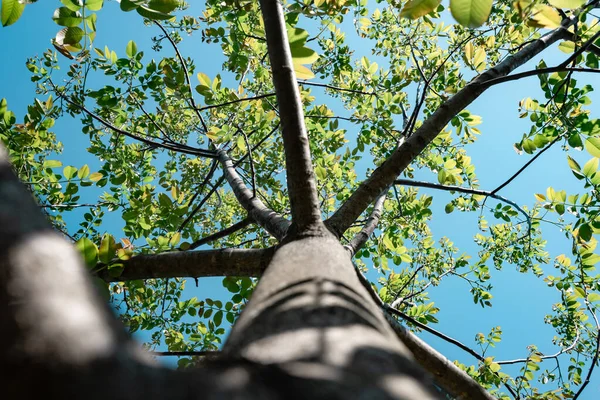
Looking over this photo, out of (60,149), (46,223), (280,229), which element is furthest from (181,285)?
(46,223)

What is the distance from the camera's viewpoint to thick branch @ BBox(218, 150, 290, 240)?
205 centimetres

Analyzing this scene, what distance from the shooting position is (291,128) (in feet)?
5.46

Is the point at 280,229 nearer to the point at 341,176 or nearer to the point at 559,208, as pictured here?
the point at 559,208

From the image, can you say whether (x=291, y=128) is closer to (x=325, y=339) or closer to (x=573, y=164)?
(x=325, y=339)

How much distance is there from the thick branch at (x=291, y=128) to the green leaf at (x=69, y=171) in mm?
2026

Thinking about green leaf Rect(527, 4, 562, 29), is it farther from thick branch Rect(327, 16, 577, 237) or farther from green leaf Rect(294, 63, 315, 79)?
green leaf Rect(294, 63, 315, 79)

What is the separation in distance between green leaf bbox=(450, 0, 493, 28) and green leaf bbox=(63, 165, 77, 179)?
2.81 m

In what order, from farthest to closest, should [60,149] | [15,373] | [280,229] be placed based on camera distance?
[60,149] → [280,229] → [15,373]

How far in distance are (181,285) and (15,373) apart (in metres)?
4.84

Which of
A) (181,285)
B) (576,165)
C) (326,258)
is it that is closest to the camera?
(326,258)

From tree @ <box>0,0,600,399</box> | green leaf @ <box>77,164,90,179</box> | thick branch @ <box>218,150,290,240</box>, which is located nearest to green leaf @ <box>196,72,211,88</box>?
tree @ <box>0,0,600,399</box>

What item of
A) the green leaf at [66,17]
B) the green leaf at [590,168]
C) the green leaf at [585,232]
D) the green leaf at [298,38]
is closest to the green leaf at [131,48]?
the green leaf at [66,17]

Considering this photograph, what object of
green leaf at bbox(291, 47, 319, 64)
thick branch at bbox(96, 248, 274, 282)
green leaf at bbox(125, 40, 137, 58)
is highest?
green leaf at bbox(125, 40, 137, 58)

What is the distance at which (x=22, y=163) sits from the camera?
10.6 feet
